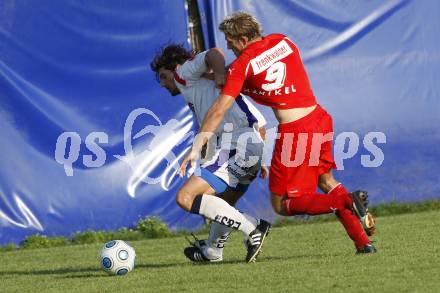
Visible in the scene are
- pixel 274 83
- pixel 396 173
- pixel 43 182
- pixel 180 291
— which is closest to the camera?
pixel 180 291

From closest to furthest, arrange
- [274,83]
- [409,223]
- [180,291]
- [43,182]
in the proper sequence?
1. [180,291]
2. [274,83]
3. [409,223]
4. [43,182]

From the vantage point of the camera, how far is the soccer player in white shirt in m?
6.88

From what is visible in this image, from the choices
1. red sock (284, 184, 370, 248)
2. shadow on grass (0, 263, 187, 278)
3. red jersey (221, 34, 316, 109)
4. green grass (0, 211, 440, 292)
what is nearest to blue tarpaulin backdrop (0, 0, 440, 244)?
green grass (0, 211, 440, 292)

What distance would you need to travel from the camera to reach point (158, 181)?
35.0 ft

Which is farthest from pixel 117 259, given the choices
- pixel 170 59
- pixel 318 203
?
pixel 170 59

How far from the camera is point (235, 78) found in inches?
258

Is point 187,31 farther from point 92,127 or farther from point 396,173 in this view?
point 396,173

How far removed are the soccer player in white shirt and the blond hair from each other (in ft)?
1.11

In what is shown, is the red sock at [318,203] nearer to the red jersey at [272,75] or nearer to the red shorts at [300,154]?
the red shorts at [300,154]

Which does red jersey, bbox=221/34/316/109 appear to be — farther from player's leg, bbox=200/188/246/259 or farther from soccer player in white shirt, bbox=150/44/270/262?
player's leg, bbox=200/188/246/259

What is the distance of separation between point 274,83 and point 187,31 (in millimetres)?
4284

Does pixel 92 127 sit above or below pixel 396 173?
above

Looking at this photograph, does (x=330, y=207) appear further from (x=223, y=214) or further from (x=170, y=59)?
(x=170, y=59)

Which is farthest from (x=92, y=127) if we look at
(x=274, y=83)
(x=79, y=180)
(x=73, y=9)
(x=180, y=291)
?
(x=180, y=291)
